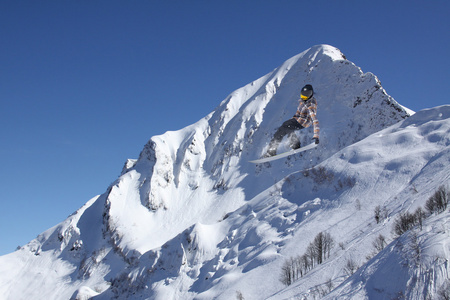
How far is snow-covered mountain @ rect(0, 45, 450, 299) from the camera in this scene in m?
20.8

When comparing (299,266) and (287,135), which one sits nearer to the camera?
(287,135)

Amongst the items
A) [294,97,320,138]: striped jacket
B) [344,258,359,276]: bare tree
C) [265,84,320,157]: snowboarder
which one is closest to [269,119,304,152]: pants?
[265,84,320,157]: snowboarder

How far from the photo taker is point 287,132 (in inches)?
778

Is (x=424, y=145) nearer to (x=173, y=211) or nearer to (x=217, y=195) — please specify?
(x=217, y=195)

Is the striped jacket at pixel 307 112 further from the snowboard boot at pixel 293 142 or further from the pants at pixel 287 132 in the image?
the snowboard boot at pixel 293 142

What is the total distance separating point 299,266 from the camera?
2859 centimetres

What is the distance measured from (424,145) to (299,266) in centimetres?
2221

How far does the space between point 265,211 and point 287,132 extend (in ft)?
92.2

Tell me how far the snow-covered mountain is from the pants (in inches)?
309

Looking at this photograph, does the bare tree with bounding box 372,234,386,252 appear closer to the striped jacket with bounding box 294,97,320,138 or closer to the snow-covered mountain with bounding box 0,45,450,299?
the snow-covered mountain with bounding box 0,45,450,299

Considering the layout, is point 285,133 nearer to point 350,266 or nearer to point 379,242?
point 350,266

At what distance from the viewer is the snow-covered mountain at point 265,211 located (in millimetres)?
20812

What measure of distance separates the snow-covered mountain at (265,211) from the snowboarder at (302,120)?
7.18 m

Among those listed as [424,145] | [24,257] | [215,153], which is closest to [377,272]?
[424,145]
